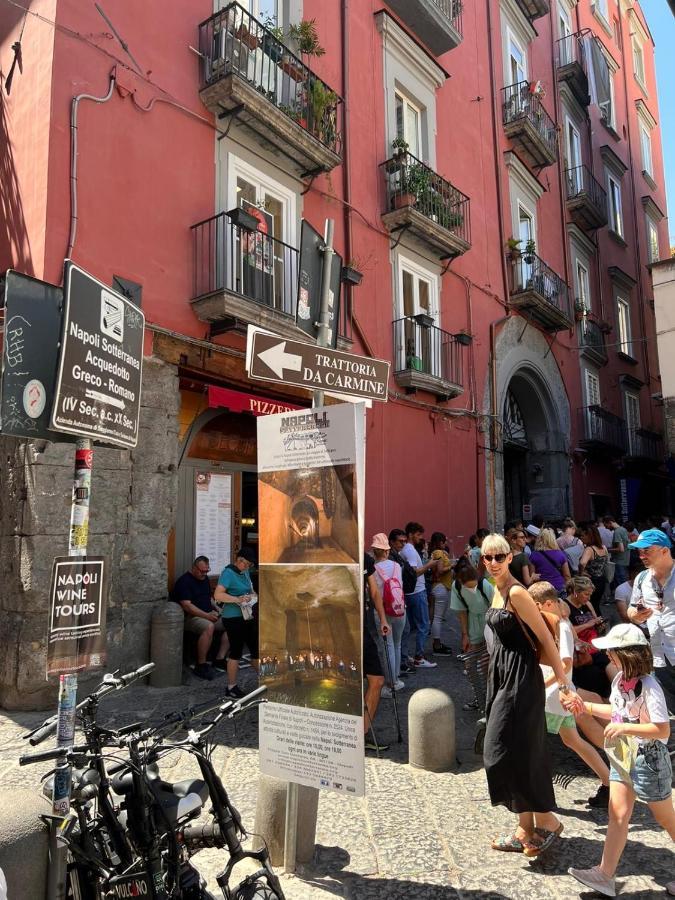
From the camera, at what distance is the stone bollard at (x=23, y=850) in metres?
2.48

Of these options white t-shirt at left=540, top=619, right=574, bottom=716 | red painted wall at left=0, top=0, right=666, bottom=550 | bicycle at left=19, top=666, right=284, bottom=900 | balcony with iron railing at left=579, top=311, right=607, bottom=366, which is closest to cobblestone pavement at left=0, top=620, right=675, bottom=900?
white t-shirt at left=540, top=619, right=574, bottom=716

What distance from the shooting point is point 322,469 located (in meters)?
3.65

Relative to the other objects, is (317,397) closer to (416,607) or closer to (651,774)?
(651,774)

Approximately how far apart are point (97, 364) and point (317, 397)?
1.28 metres

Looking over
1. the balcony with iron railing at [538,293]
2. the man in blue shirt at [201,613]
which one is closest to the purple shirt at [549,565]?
the man in blue shirt at [201,613]

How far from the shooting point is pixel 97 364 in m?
3.21

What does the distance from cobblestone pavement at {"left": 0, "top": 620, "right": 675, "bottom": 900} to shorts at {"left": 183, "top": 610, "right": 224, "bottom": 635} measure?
88.8 inches

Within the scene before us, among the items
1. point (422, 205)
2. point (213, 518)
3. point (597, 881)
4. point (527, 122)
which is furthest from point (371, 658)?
point (527, 122)

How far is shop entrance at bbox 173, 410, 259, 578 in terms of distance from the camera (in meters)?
9.39

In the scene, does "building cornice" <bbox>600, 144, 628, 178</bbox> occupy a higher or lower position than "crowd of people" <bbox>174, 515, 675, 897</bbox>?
higher

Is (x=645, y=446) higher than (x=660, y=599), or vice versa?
(x=645, y=446)

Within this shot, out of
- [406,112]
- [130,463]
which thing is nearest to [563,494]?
[406,112]

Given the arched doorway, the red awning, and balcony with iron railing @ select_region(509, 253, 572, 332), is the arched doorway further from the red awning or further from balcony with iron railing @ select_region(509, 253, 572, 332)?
the red awning

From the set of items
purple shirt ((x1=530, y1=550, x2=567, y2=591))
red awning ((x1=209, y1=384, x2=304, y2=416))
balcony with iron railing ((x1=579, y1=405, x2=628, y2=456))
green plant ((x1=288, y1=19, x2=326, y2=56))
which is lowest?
purple shirt ((x1=530, y1=550, x2=567, y2=591))
